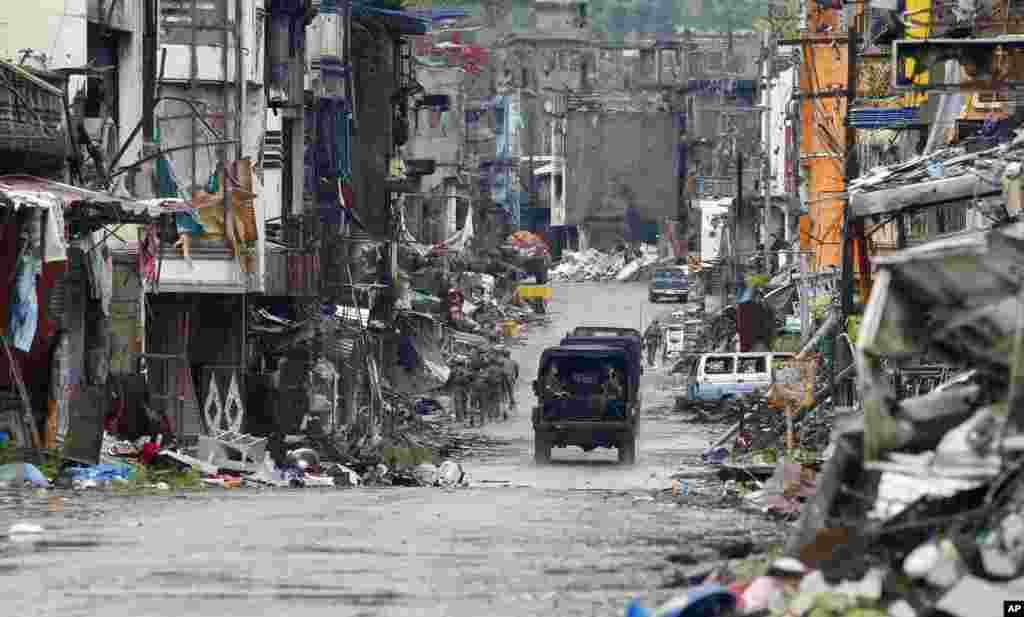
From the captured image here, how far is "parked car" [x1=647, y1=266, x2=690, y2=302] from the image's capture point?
10775 cm

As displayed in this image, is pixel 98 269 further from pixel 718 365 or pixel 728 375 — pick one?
pixel 718 365

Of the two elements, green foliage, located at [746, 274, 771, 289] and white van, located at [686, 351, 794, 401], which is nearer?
white van, located at [686, 351, 794, 401]

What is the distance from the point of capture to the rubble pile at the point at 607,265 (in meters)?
127

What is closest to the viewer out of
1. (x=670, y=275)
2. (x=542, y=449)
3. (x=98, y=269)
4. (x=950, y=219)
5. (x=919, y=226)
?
(x=98, y=269)

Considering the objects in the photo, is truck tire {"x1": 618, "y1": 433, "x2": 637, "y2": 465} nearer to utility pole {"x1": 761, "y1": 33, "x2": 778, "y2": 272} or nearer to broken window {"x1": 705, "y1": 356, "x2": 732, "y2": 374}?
broken window {"x1": 705, "y1": 356, "x2": 732, "y2": 374}

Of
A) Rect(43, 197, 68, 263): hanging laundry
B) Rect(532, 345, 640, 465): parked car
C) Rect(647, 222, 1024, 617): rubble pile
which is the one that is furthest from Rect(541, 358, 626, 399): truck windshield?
Rect(647, 222, 1024, 617): rubble pile

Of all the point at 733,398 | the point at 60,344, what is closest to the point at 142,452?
the point at 60,344

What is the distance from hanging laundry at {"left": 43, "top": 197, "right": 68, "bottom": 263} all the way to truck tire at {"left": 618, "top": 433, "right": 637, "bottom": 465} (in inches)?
836

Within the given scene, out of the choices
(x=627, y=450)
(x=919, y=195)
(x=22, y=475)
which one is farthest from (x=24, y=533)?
(x=627, y=450)

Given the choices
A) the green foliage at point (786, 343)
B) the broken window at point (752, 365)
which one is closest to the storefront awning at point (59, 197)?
the broken window at point (752, 365)

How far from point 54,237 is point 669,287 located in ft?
268

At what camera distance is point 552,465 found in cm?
4750

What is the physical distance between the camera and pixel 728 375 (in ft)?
210

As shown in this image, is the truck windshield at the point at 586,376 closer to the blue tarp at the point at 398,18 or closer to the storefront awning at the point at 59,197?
the storefront awning at the point at 59,197
